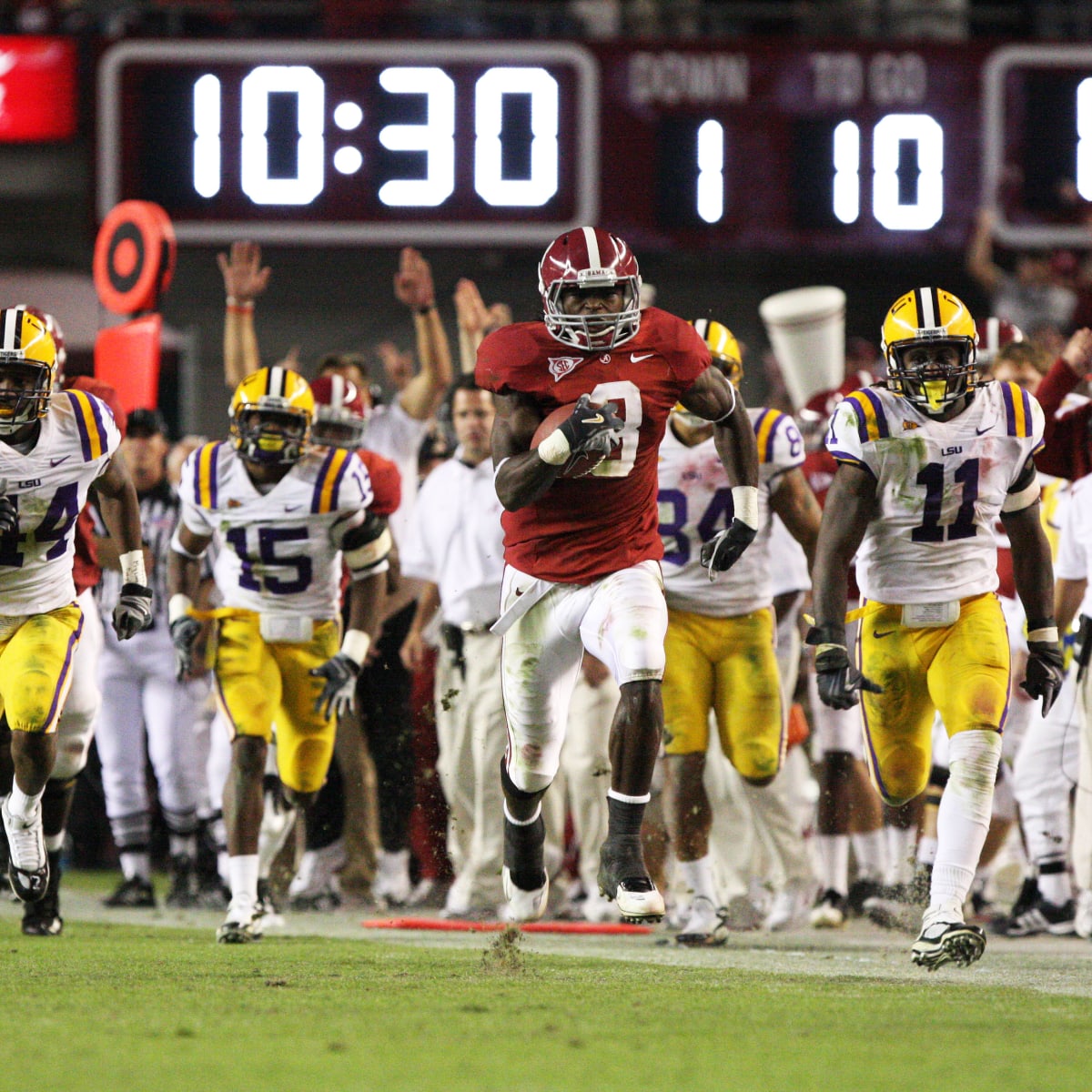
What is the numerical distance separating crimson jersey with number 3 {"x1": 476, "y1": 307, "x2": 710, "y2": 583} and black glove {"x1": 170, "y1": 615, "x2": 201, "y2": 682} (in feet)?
4.97

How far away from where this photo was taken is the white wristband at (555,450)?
15.1 ft

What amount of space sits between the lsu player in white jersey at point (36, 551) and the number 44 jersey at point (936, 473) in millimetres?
2113

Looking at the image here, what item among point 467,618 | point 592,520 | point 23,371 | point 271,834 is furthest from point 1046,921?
point 23,371

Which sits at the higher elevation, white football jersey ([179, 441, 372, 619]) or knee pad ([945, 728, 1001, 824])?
white football jersey ([179, 441, 372, 619])

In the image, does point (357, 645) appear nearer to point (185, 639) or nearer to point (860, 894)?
point (185, 639)

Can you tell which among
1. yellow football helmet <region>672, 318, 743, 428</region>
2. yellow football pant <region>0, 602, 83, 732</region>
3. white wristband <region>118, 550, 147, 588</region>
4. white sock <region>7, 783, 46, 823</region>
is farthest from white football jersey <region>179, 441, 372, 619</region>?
yellow football helmet <region>672, 318, 743, 428</region>

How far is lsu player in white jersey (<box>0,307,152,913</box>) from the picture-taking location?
562 centimetres

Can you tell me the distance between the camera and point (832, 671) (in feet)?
16.9

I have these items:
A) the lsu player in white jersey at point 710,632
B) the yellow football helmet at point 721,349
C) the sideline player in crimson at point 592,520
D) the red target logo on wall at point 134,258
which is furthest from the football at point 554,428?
the red target logo on wall at point 134,258

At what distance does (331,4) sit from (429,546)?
3483 mm

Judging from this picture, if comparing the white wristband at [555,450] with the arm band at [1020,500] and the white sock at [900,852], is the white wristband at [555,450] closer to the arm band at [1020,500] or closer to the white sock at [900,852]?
the arm band at [1020,500]

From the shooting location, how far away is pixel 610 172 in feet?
29.0

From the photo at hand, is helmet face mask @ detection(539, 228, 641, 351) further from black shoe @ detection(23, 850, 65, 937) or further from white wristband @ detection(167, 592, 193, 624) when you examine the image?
black shoe @ detection(23, 850, 65, 937)

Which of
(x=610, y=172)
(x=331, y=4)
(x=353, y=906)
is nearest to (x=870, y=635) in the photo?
(x=353, y=906)
